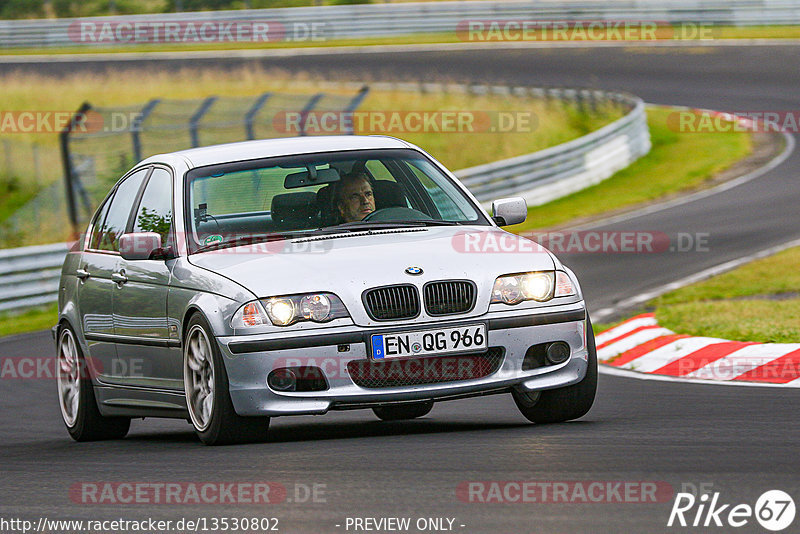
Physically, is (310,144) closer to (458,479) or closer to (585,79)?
(458,479)

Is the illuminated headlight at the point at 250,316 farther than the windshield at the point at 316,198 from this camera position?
No

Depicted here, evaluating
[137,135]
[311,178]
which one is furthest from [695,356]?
[137,135]

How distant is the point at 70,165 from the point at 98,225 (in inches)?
496

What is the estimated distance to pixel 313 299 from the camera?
271 inches

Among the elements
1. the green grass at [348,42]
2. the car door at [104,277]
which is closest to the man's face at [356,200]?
the car door at [104,277]

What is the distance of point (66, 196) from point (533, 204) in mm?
7997

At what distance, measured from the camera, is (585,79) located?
36.7 meters

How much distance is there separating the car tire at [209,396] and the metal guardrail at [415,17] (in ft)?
119

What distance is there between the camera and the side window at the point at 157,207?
26.6ft

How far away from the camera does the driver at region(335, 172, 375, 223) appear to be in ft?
26.1

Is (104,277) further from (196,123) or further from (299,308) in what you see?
(196,123)

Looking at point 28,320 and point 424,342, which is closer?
point 424,342
